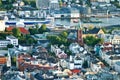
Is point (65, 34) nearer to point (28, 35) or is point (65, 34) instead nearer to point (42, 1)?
point (28, 35)

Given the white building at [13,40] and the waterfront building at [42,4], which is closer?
Result: the white building at [13,40]

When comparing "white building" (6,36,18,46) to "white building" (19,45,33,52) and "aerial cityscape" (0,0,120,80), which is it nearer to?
"aerial cityscape" (0,0,120,80)

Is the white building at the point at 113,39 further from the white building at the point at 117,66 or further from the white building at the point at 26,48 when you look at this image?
the white building at the point at 117,66

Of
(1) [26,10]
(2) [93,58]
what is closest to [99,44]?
(2) [93,58]

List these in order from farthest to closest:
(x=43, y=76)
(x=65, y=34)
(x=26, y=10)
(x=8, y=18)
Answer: (x=26, y=10) < (x=8, y=18) < (x=65, y=34) < (x=43, y=76)

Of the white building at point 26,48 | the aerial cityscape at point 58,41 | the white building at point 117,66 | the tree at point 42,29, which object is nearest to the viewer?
the aerial cityscape at point 58,41

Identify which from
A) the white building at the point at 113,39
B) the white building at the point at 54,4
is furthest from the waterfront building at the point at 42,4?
the white building at the point at 113,39

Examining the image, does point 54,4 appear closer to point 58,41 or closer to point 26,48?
point 58,41

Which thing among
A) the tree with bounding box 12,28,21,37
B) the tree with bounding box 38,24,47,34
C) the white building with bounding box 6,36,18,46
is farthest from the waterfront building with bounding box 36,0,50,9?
the white building with bounding box 6,36,18,46
